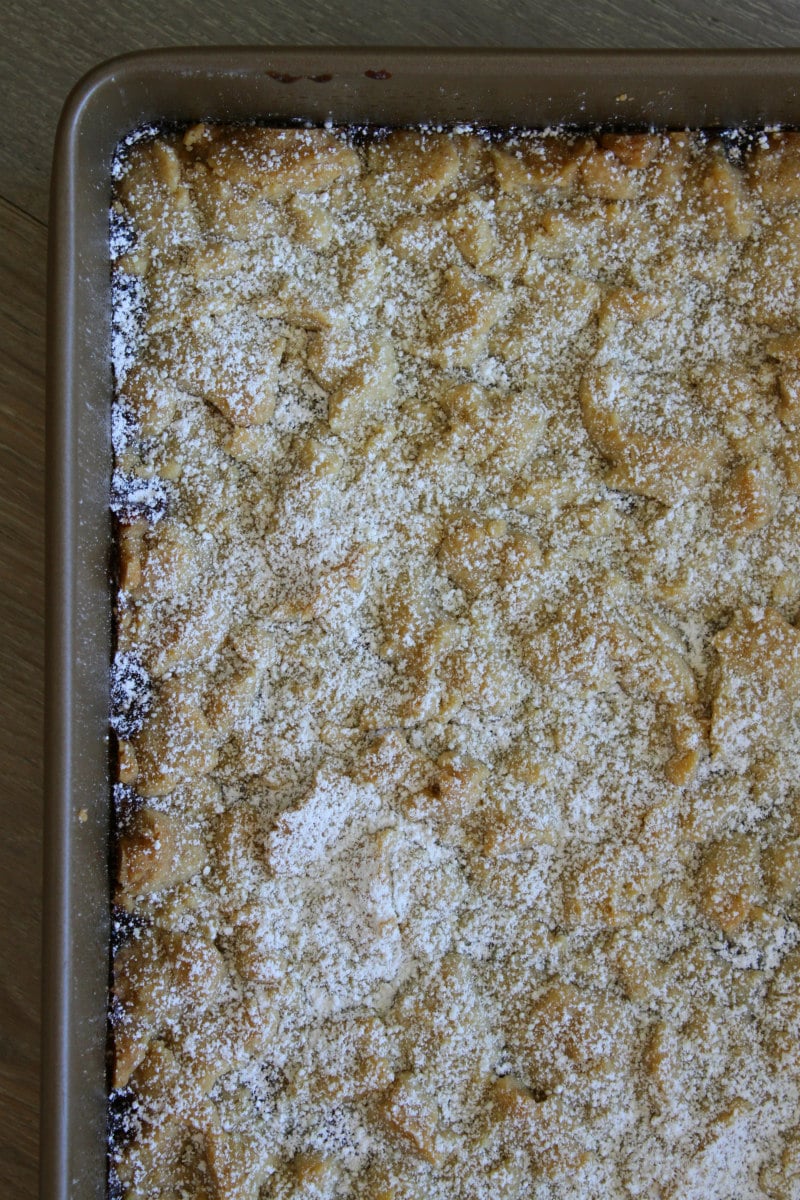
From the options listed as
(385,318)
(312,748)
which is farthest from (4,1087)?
(385,318)

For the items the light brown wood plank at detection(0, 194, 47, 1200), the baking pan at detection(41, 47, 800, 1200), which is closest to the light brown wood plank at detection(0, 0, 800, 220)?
the baking pan at detection(41, 47, 800, 1200)

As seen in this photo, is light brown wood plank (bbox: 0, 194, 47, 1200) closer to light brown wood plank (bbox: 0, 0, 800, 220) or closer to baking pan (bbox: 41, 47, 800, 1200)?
baking pan (bbox: 41, 47, 800, 1200)

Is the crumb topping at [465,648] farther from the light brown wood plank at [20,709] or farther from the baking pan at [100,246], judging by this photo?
the light brown wood plank at [20,709]

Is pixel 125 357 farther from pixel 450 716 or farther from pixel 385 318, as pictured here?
pixel 450 716

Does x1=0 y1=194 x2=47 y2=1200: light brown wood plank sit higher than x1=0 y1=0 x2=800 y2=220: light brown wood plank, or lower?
lower

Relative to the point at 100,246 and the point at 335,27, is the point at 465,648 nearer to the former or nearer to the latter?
the point at 100,246
